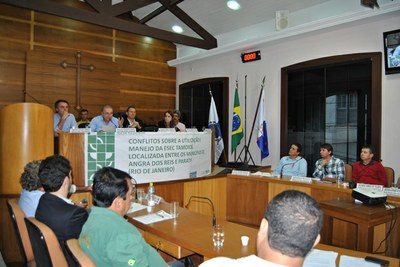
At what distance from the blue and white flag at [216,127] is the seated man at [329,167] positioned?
2.42 meters

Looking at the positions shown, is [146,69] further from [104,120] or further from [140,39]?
[104,120]

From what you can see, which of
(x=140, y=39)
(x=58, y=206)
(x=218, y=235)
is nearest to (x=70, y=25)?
(x=140, y=39)

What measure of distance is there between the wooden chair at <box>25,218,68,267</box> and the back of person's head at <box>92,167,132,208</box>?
0.26m

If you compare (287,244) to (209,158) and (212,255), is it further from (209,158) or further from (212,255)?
(209,158)

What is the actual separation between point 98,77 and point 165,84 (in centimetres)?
167

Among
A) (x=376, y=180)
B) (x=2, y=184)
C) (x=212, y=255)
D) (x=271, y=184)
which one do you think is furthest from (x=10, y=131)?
(x=376, y=180)

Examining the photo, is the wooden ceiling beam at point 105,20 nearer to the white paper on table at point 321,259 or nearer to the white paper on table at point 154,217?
the white paper on table at point 154,217

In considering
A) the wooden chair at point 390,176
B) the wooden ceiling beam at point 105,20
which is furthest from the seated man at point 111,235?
the wooden ceiling beam at point 105,20

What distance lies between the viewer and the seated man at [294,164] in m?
4.43

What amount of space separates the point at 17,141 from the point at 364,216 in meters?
2.92

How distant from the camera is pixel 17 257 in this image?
303 centimetres

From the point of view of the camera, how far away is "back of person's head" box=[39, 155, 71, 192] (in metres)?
1.91

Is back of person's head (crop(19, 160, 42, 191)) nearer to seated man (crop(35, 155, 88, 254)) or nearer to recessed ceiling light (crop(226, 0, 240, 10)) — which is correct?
seated man (crop(35, 155, 88, 254))

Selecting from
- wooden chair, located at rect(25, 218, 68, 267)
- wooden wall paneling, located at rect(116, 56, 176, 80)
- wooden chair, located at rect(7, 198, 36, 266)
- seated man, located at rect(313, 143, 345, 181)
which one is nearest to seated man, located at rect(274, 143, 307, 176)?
seated man, located at rect(313, 143, 345, 181)
